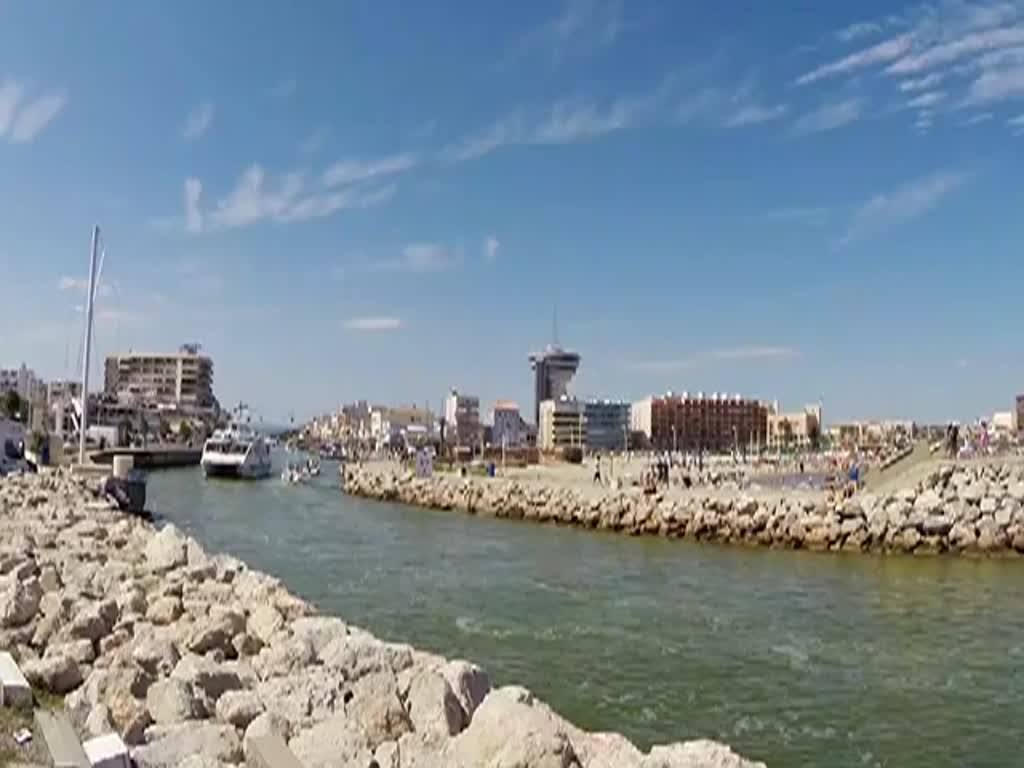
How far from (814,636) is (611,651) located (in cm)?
343

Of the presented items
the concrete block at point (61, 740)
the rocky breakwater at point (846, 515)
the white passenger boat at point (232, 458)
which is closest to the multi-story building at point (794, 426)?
the white passenger boat at point (232, 458)

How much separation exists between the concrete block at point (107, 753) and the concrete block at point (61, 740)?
A: 44 millimetres

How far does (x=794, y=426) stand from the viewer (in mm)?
139750

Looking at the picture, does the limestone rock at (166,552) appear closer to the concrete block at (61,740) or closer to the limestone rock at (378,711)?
the concrete block at (61,740)

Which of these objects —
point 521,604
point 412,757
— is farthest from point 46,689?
point 521,604

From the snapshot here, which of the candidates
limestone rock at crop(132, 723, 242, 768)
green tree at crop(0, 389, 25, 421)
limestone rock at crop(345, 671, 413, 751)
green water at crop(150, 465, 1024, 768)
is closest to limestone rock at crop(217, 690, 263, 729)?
limestone rock at crop(132, 723, 242, 768)

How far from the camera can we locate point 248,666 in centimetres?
712

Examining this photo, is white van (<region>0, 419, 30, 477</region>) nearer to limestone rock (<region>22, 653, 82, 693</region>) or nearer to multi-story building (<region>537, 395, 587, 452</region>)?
limestone rock (<region>22, 653, 82, 693</region>)

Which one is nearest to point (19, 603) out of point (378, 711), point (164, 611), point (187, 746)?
point (164, 611)

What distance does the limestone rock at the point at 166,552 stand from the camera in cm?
1188

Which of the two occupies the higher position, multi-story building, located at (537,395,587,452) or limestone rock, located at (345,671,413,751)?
multi-story building, located at (537,395,587,452)

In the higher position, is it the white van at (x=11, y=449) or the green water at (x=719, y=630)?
the white van at (x=11, y=449)

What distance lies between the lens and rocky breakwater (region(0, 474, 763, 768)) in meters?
4.98

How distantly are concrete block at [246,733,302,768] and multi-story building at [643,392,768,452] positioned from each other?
426 feet
